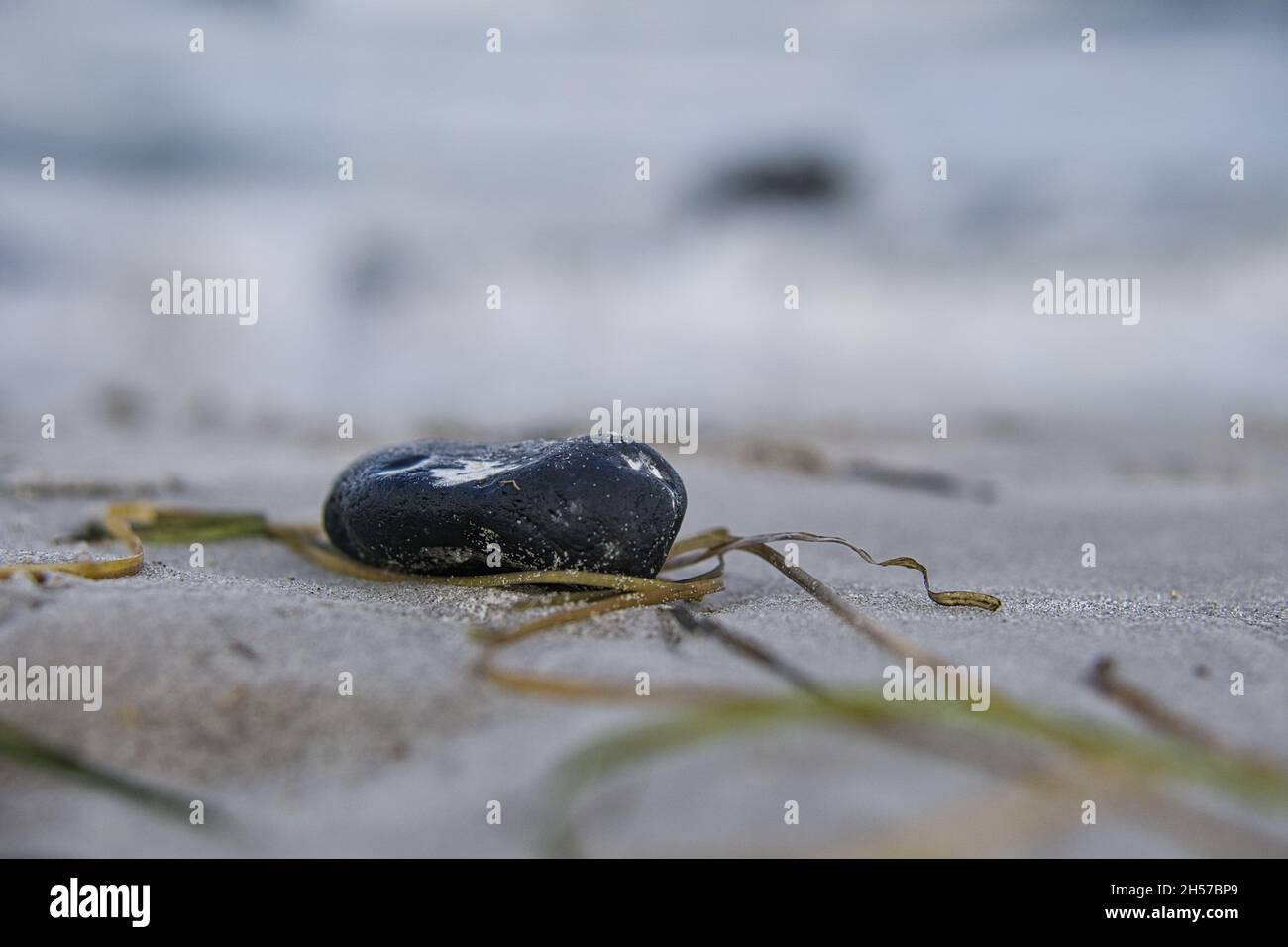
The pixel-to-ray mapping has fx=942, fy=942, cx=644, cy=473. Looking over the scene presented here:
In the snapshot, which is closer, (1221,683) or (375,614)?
(1221,683)

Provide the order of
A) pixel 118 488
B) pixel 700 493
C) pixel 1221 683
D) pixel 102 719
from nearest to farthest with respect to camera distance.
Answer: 1. pixel 102 719
2. pixel 1221 683
3. pixel 118 488
4. pixel 700 493
